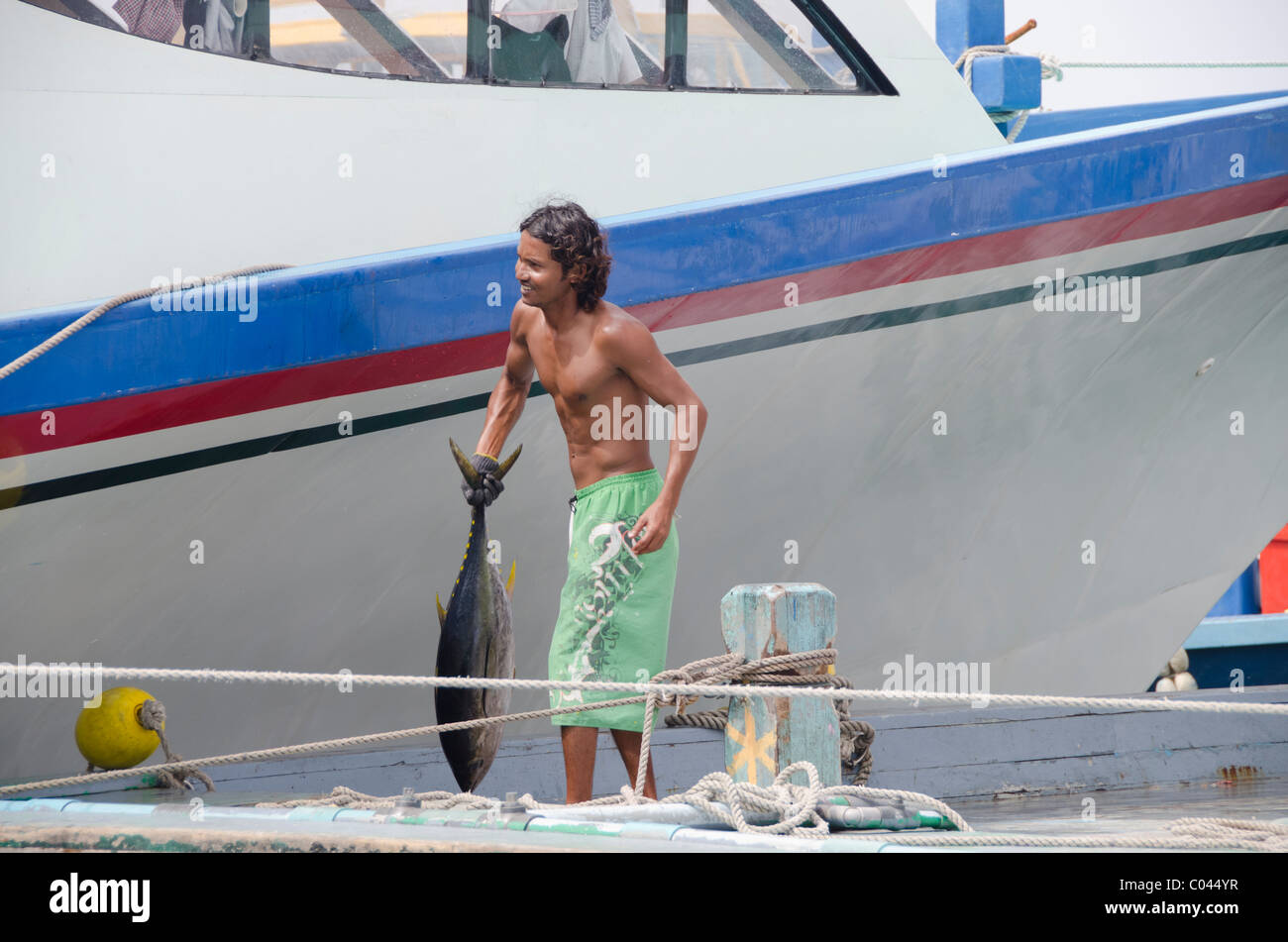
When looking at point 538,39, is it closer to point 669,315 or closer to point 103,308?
point 669,315

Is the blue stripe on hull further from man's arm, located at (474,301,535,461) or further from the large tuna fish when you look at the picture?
the large tuna fish

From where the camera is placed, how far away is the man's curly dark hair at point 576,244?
3.56 metres

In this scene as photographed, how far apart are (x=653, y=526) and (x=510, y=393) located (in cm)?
69

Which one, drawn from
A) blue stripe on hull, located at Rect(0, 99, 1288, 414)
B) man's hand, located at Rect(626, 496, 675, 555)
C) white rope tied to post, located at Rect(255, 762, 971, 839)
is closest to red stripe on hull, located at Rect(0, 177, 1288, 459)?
blue stripe on hull, located at Rect(0, 99, 1288, 414)

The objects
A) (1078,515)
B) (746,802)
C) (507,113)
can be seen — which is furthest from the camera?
(1078,515)

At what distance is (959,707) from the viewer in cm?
461

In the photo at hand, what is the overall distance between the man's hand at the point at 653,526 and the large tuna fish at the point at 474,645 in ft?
1.85

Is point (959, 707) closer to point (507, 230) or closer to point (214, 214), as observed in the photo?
point (507, 230)

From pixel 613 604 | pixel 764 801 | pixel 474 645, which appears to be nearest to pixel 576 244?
pixel 613 604

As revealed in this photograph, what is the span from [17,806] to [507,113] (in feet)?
9.31

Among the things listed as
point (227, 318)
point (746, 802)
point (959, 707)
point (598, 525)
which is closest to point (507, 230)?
point (227, 318)

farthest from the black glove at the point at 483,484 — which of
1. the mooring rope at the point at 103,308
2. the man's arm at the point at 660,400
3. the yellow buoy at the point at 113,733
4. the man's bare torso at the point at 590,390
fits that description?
the yellow buoy at the point at 113,733
